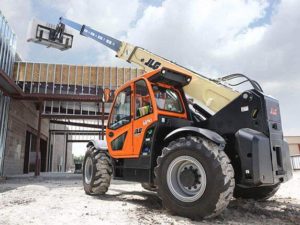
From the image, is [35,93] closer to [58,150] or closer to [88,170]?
[88,170]

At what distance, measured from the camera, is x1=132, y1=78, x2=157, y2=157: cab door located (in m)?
5.79

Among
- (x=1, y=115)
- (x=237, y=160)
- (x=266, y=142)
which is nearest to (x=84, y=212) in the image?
(x=237, y=160)

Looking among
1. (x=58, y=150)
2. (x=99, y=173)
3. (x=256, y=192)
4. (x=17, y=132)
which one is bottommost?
(x=256, y=192)

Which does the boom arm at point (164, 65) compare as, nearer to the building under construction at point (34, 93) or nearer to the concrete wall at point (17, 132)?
the building under construction at point (34, 93)

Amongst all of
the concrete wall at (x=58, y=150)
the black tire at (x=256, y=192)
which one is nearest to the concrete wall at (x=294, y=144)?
the concrete wall at (x=58, y=150)

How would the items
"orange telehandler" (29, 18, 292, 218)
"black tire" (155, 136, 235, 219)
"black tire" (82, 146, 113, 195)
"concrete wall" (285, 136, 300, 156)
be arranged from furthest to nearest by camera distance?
"concrete wall" (285, 136, 300, 156) → "black tire" (82, 146, 113, 195) → "orange telehandler" (29, 18, 292, 218) → "black tire" (155, 136, 235, 219)

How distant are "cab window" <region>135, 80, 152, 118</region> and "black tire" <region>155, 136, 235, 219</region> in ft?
4.55

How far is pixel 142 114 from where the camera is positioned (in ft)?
19.9

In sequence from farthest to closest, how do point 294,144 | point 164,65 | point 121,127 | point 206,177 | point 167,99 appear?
1. point 294,144
2. point 164,65
3. point 121,127
4. point 167,99
5. point 206,177

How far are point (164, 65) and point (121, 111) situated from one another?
1.60m

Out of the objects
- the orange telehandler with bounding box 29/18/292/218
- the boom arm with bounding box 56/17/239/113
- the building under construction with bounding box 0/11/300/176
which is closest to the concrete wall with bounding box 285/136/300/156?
the building under construction with bounding box 0/11/300/176

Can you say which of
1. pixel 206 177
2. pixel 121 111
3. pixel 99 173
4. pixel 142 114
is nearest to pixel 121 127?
pixel 121 111

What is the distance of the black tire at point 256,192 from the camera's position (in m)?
6.00

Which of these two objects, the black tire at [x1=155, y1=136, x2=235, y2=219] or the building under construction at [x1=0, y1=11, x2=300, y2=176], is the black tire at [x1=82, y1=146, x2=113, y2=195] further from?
the building under construction at [x1=0, y1=11, x2=300, y2=176]
